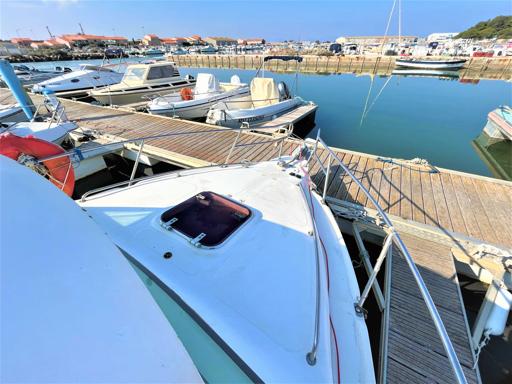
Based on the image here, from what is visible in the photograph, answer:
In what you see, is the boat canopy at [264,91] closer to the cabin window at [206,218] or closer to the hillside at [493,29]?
the cabin window at [206,218]

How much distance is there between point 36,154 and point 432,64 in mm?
38186

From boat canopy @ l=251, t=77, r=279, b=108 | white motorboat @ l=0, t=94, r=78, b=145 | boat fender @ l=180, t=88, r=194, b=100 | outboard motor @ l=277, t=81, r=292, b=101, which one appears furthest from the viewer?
outboard motor @ l=277, t=81, r=292, b=101

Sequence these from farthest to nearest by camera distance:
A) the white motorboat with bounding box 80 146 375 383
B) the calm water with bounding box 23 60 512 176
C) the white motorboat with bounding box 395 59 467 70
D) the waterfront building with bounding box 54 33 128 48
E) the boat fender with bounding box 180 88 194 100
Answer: the waterfront building with bounding box 54 33 128 48
the white motorboat with bounding box 395 59 467 70
the boat fender with bounding box 180 88 194 100
the calm water with bounding box 23 60 512 176
the white motorboat with bounding box 80 146 375 383

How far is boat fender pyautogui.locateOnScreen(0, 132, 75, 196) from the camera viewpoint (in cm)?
375

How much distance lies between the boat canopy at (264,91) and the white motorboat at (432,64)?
28.8 meters

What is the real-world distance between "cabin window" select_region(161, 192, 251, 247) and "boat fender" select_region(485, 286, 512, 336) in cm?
338

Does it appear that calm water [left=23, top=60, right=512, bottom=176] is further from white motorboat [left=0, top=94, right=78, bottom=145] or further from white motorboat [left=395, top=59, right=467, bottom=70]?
white motorboat [left=0, top=94, right=78, bottom=145]

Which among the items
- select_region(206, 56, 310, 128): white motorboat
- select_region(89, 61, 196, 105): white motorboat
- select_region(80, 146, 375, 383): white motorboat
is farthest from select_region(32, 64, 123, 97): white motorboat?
select_region(80, 146, 375, 383): white motorboat

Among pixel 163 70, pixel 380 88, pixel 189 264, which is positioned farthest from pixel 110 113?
pixel 380 88

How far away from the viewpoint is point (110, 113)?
357 inches

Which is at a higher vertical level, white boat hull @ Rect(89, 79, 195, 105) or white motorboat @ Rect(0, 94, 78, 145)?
white motorboat @ Rect(0, 94, 78, 145)

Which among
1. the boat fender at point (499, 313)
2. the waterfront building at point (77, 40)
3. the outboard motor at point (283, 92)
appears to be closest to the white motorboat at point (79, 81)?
the outboard motor at point (283, 92)

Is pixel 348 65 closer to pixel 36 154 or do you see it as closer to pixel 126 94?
pixel 126 94

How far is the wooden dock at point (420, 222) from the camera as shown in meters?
2.59
